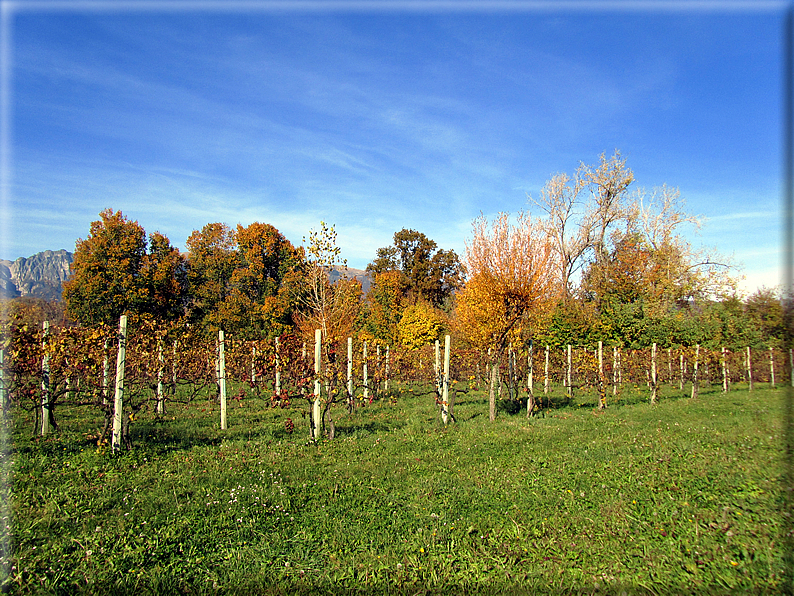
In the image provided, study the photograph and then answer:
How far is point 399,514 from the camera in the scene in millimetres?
5254

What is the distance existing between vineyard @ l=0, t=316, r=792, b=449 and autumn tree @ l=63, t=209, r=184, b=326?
8.59ft

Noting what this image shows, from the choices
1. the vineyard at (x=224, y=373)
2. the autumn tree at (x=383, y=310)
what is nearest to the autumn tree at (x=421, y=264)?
the autumn tree at (x=383, y=310)

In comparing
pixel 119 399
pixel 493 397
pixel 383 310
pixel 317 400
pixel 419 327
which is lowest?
pixel 493 397

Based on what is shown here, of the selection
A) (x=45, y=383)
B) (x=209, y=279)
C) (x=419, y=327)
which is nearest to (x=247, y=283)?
(x=209, y=279)

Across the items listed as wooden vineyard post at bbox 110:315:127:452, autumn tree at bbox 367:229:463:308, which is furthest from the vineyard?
autumn tree at bbox 367:229:463:308

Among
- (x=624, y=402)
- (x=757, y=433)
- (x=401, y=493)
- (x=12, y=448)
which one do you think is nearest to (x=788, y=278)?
(x=401, y=493)

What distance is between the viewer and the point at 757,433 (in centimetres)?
846

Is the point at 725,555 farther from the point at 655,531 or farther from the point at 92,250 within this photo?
the point at 92,250

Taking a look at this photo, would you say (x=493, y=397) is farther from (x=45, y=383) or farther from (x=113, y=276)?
(x=113, y=276)

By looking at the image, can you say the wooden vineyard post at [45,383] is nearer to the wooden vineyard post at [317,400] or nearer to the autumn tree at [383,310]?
the wooden vineyard post at [317,400]

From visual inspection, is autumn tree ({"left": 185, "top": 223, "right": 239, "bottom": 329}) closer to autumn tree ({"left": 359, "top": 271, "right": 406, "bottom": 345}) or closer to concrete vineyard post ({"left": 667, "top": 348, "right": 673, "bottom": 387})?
autumn tree ({"left": 359, "top": 271, "right": 406, "bottom": 345})

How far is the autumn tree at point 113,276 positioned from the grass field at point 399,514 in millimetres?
15445

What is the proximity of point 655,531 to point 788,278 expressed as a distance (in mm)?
3187

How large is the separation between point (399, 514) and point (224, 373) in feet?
22.3
